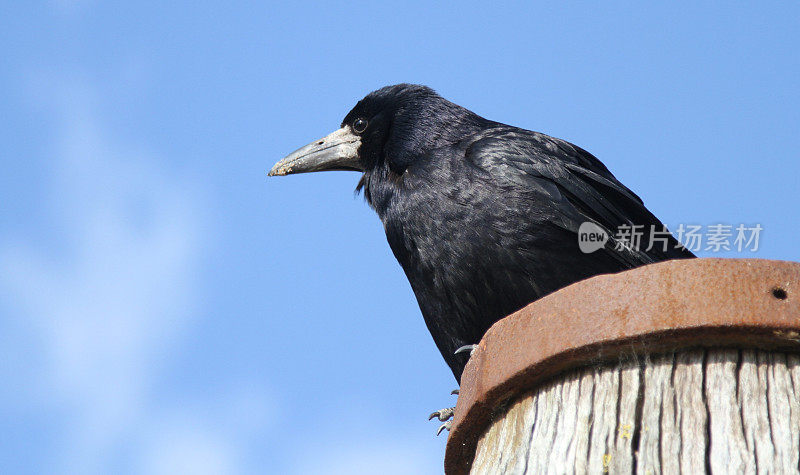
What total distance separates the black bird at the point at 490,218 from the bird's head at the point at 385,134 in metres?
0.02

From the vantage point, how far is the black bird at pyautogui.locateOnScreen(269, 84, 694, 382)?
4.79 m

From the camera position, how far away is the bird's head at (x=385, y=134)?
19.3 feet

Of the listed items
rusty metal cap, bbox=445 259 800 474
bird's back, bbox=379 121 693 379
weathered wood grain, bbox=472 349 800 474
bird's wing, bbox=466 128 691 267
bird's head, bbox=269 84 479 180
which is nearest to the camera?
weathered wood grain, bbox=472 349 800 474

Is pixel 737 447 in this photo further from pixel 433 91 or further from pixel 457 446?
pixel 433 91

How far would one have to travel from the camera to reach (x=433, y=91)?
21.2ft

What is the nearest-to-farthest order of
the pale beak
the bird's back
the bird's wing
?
the bird's back → the bird's wing → the pale beak

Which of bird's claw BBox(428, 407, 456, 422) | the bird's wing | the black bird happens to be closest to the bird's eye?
the black bird

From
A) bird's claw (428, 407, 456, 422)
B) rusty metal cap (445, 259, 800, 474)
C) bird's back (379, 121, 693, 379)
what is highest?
bird's back (379, 121, 693, 379)

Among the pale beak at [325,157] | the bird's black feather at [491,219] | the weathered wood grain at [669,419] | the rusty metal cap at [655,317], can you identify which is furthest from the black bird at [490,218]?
the weathered wood grain at [669,419]

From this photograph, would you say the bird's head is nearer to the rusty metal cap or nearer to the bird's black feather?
the bird's black feather

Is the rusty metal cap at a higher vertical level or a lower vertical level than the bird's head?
lower

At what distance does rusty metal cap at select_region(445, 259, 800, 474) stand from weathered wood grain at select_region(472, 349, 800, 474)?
0.05 meters

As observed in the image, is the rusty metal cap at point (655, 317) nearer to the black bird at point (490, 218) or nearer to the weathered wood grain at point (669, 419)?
the weathered wood grain at point (669, 419)

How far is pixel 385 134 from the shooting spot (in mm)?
6309
